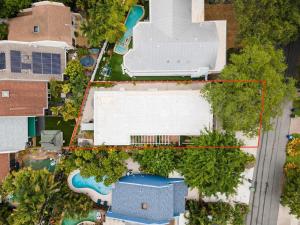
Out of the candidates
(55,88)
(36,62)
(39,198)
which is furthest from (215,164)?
(36,62)

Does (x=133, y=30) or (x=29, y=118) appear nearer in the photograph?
(x=133, y=30)

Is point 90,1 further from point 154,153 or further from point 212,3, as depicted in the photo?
point 154,153

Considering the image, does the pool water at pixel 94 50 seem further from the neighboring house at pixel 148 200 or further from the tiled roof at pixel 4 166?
the tiled roof at pixel 4 166

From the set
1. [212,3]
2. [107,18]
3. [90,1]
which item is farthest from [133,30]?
[212,3]

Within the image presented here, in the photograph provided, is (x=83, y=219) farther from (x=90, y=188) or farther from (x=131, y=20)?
(x=131, y=20)

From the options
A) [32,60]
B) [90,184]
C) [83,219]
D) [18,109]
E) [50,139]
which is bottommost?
[83,219]

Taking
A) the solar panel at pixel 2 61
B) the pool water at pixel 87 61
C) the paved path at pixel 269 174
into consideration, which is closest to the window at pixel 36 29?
the solar panel at pixel 2 61
